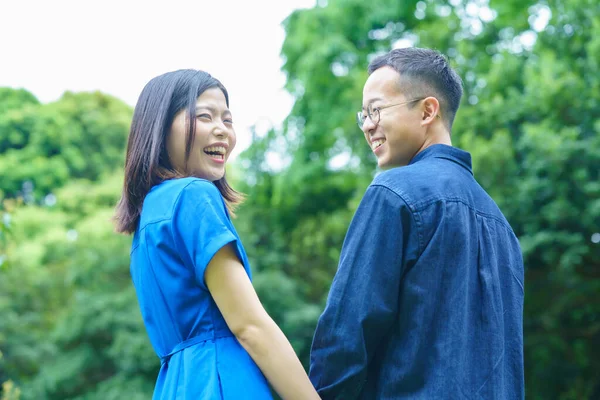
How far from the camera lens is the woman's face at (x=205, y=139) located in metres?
2.05

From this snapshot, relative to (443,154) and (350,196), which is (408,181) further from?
(350,196)

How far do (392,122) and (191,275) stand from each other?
2.43ft

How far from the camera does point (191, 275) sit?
6.10 feet

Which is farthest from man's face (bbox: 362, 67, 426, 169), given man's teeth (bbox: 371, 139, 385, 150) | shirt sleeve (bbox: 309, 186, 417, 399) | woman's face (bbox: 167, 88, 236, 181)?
woman's face (bbox: 167, 88, 236, 181)

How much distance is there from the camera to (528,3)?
11.3 meters

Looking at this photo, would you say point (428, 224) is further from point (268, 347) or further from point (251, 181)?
point (251, 181)

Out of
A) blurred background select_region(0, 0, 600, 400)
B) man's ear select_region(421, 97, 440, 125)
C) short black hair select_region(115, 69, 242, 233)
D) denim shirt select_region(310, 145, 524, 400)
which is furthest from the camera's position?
blurred background select_region(0, 0, 600, 400)

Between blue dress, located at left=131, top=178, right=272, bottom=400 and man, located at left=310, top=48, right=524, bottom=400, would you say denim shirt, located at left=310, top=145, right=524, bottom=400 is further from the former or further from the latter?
blue dress, located at left=131, top=178, right=272, bottom=400

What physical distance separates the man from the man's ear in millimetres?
161

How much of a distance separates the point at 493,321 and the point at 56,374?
10.4m

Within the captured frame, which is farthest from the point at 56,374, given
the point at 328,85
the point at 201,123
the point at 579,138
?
the point at 201,123

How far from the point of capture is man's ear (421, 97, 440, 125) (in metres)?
2.11

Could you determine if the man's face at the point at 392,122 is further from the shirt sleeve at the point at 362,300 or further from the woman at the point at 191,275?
the woman at the point at 191,275

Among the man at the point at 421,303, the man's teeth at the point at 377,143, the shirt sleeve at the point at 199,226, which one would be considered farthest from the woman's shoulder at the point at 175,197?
the man's teeth at the point at 377,143
